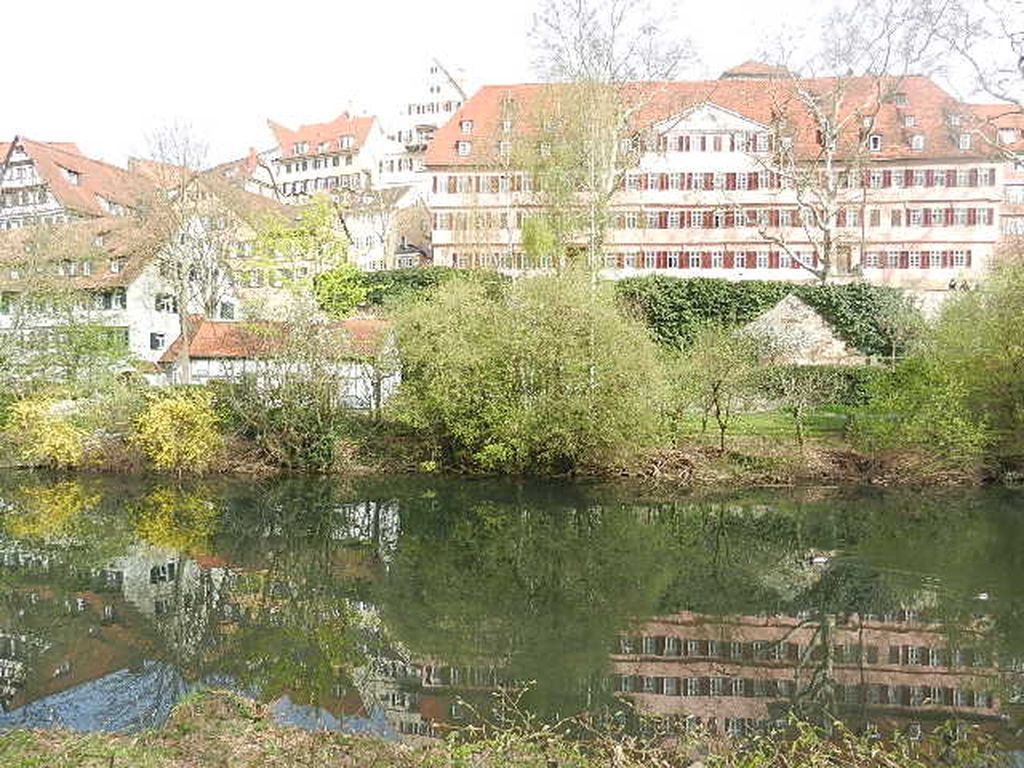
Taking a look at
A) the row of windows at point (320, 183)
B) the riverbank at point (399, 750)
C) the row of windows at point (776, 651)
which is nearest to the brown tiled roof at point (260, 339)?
the row of windows at point (776, 651)

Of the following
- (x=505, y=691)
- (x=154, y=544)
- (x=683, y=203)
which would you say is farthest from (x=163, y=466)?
(x=683, y=203)

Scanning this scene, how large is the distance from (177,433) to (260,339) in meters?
4.34

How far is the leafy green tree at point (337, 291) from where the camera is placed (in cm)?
3725

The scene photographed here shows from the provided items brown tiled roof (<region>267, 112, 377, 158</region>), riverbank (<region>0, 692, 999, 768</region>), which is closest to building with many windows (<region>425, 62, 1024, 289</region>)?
riverbank (<region>0, 692, 999, 768</region>)

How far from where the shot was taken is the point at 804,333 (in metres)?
40.5

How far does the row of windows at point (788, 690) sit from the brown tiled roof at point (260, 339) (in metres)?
Answer: 20.4

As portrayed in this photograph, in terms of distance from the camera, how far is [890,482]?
27.8 metres

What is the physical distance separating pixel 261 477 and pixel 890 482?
803 inches

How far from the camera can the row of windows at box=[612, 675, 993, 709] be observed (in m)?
11.4

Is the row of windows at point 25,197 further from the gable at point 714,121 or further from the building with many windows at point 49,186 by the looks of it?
the gable at point 714,121

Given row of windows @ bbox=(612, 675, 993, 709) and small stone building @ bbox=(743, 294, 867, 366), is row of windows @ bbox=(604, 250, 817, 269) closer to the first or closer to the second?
small stone building @ bbox=(743, 294, 867, 366)

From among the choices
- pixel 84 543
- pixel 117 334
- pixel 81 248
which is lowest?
pixel 84 543

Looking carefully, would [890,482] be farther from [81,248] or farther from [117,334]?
[81,248]

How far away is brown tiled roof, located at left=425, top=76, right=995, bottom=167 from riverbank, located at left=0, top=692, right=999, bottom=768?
1486 inches
